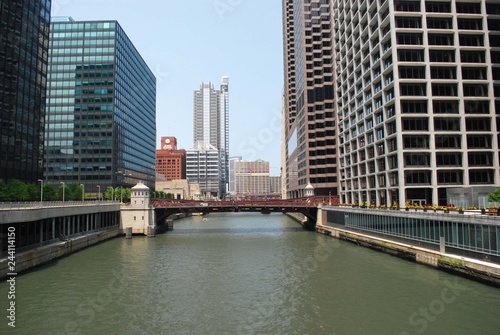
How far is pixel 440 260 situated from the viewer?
132 ft

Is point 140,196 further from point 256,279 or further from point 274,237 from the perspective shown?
point 256,279

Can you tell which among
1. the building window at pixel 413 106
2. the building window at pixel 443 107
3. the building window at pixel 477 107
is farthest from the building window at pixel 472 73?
the building window at pixel 413 106

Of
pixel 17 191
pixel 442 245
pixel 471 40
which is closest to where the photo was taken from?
pixel 442 245

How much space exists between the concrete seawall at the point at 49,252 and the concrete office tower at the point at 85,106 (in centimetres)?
7339

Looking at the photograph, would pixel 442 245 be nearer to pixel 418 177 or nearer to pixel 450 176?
pixel 418 177

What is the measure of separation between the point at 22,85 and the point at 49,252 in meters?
51.7

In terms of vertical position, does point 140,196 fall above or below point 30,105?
below

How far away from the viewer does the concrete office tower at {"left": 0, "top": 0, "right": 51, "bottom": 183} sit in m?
78.7

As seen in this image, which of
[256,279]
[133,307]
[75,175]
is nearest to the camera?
[133,307]

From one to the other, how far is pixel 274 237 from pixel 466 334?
56915 mm

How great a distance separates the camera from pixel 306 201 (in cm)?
9694

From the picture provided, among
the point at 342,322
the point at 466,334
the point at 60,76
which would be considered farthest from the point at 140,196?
the point at 60,76

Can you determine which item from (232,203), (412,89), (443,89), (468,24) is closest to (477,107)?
(443,89)

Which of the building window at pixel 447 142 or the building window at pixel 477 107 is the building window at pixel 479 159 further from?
the building window at pixel 477 107
